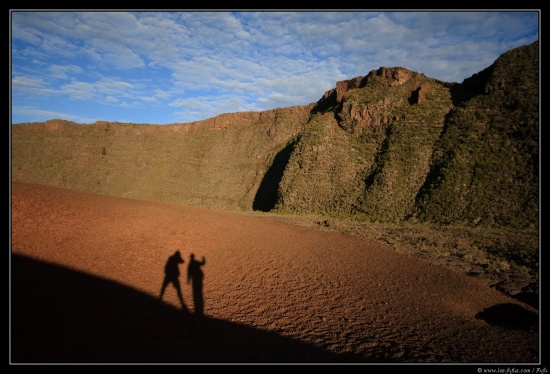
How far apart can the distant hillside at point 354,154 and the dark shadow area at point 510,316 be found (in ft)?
65.9

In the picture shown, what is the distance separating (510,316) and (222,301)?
8248 millimetres

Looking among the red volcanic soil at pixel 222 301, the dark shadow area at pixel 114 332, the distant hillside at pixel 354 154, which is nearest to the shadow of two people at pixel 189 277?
the red volcanic soil at pixel 222 301

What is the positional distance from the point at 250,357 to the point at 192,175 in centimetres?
5625

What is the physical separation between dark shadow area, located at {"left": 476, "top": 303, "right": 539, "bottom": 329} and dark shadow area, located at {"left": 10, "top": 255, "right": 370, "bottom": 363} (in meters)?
5.13

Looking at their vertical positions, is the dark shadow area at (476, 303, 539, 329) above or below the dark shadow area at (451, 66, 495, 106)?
below

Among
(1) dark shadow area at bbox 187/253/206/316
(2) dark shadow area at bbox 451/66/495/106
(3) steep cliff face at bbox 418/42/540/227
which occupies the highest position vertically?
(2) dark shadow area at bbox 451/66/495/106

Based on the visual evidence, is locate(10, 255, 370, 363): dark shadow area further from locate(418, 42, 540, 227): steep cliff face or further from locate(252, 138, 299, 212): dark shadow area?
locate(252, 138, 299, 212): dark shadow area

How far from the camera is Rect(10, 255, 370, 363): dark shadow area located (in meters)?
4.11

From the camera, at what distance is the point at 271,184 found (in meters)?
48.4

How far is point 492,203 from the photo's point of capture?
2492cm

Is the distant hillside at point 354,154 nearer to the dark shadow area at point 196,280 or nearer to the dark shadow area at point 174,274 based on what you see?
the dark shadow area at point 196,280

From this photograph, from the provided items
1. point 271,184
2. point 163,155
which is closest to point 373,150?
point 271,184

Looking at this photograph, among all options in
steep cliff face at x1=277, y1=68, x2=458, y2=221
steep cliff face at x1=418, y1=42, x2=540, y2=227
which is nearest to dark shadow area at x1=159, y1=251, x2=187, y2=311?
steep cliff face at x1=277, y1=68, x2=458, y2=221

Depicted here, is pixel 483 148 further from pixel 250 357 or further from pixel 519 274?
pixel 250 357
